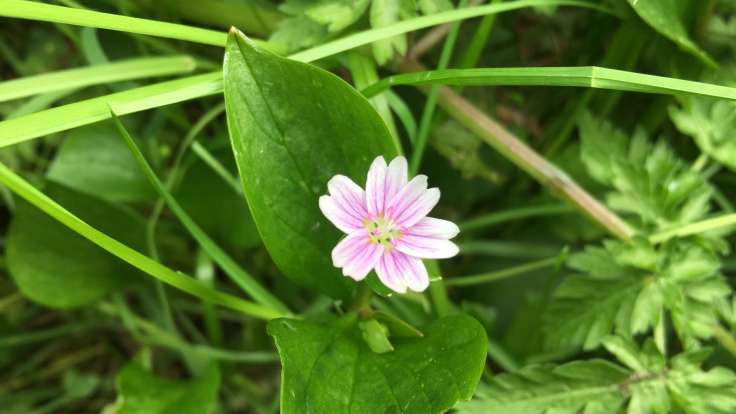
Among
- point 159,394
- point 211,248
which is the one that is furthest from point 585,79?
point 159,394

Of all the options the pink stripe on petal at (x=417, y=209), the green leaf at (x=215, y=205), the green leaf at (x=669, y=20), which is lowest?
the pink stripe on petal at (x=417, y=209)

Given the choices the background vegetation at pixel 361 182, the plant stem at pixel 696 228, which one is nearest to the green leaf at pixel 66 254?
the background vegetation at pixel 361 182

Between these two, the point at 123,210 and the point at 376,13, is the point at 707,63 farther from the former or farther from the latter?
the point at 123,210

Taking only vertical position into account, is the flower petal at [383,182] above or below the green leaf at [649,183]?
below

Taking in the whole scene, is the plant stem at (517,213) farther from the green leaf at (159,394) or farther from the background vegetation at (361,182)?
the green leaf at (159,394)

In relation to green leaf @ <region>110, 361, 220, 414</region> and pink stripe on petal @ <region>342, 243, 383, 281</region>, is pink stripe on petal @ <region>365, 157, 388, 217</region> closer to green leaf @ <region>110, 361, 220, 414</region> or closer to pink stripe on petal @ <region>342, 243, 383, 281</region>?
pink stripe on petal @ <region>342, 243, 383, 281</region>

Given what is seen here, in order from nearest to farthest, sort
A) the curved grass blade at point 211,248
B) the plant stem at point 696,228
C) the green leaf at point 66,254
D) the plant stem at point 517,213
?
the curved grass blade at point 211,248, the plant stem at point 696,228, the green leaf at point 66,254, the plant stem at point 517,213

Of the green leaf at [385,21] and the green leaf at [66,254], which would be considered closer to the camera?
the green leaf at [385,21]
